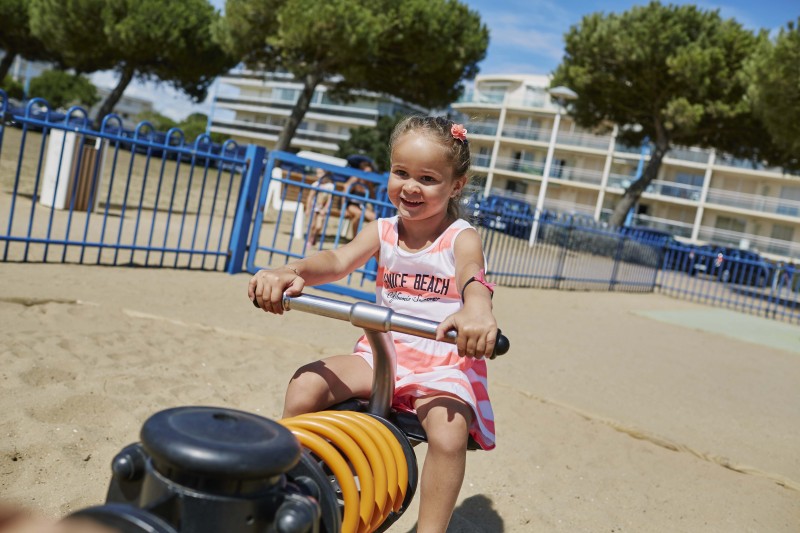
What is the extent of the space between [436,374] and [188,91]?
39248mm

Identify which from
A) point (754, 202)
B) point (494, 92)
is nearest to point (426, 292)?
point (754, 202)

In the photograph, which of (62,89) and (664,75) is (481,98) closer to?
(664,75)

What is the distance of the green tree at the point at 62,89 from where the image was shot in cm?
6738

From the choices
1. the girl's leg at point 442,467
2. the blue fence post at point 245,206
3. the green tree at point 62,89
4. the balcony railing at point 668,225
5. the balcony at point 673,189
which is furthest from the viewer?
the green tree at point 62,89

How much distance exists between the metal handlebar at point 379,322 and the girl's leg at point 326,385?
0.14 m

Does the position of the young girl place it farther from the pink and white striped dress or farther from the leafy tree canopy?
the leafy tree canopy

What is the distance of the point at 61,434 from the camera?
2.81 m

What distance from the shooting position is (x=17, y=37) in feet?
125

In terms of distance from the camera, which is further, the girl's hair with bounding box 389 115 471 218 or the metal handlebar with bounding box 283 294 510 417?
the girl's hair with bounding box 389 115 471 218

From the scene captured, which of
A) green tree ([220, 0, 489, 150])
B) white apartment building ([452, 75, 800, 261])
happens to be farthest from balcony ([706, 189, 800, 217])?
green tree ([220, 0, 489, 150])

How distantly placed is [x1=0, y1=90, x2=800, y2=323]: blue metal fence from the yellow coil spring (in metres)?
3.49

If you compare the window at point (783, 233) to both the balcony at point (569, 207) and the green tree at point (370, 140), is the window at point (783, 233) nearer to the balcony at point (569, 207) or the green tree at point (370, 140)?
the balcony at point (569, 207)

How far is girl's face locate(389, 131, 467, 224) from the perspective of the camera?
6.44 ft

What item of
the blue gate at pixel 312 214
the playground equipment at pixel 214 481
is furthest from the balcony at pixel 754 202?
the playground equipment at pixel 214 481
